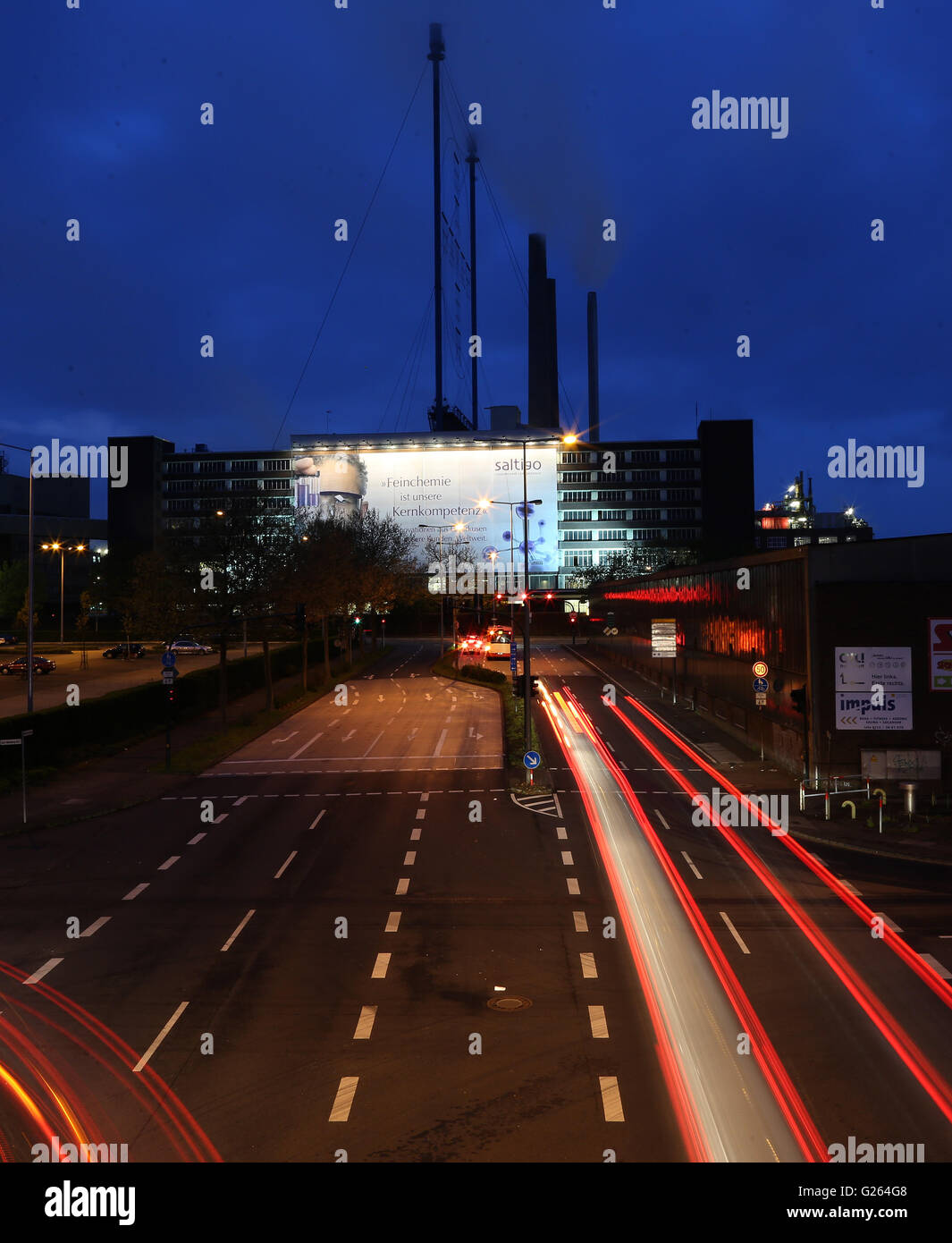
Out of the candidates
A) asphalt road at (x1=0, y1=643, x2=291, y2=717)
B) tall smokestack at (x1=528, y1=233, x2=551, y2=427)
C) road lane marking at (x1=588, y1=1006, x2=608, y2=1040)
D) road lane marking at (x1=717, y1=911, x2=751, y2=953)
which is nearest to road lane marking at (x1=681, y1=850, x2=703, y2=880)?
road lane marking at (x1=717, y1=911, x2=751, y2=953)

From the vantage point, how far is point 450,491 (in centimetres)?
13212

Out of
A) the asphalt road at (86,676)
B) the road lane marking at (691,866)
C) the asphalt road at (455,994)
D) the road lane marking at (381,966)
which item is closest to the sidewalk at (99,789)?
the asphalt road at (455,994)

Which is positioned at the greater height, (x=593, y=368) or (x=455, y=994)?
(x=593, y=368)

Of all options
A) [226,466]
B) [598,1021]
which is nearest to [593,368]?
[226,466]

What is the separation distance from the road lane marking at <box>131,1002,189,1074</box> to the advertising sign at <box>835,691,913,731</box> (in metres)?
23.6

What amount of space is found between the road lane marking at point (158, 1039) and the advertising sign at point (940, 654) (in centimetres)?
2539

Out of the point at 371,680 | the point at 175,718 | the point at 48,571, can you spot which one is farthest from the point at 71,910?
the point at 48,571

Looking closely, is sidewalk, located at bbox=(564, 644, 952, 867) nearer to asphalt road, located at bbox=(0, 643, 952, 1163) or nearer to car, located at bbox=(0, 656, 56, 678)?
asphalt road, located at bbox=(0, 643, 952, 1163)

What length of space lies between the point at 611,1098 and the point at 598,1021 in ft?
7.45

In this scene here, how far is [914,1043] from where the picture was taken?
39.8 ft

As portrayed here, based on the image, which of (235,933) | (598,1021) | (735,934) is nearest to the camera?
(598,1021)

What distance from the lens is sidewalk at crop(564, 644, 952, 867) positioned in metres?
23.4

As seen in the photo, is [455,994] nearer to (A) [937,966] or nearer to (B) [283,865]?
(A) [937,966]
